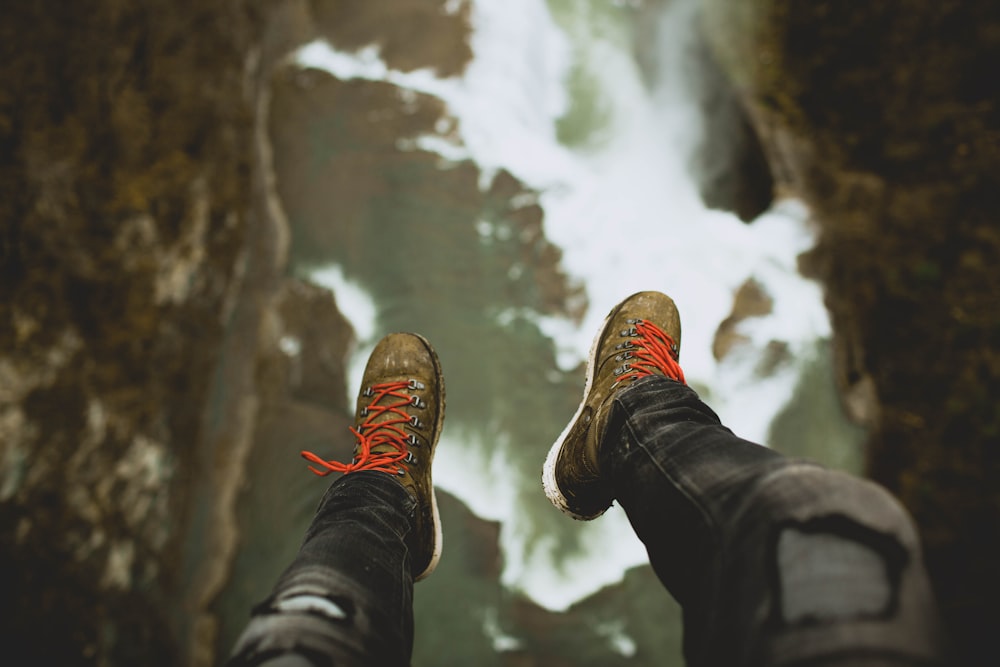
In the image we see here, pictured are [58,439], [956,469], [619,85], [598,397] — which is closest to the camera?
[598,397]

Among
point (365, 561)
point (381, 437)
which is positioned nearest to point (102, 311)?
point (381, 437)

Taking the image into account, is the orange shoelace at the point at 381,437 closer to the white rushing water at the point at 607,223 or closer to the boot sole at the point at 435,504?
the boot sole at the point at 435,504

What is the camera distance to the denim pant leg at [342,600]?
0.81 metres

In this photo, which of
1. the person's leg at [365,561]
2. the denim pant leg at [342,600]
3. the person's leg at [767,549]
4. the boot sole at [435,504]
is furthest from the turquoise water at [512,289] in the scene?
the person's leg at [767,549]

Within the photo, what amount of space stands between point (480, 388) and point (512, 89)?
1.87 meters

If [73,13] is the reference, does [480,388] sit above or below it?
below

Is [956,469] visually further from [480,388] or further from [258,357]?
[258,357]

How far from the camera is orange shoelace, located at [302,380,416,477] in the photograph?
1.41 m

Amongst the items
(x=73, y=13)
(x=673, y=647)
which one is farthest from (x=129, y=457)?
(x=673, y=647)

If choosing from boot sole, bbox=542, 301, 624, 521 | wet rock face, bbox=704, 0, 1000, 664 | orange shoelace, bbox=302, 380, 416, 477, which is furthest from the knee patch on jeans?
wet rock face, bbox=704, 0, 1000, 664

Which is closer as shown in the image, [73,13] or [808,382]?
[73,13]

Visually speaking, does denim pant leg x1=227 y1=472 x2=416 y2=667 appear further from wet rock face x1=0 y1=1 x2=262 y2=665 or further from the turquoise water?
wet rock face x1=0 y1=1 x2=262 y2=665

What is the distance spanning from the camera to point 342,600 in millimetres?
891

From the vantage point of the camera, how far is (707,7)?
10.2 feet
